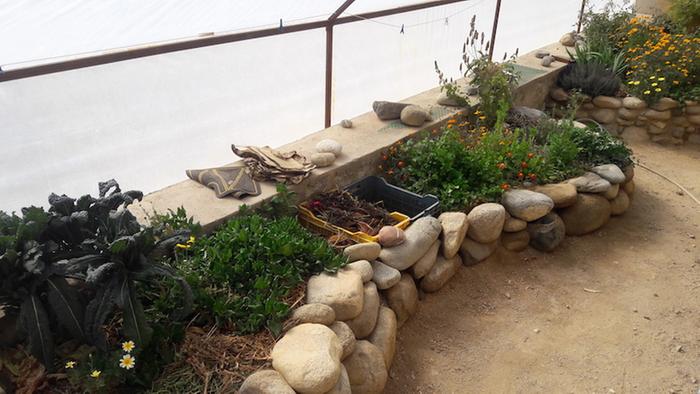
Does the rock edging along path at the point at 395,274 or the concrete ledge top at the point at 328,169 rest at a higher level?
the concrete ledge top at the point at 328,169

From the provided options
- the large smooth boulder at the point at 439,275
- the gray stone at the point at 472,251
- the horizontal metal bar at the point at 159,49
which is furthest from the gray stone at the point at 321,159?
the gray stone at the point at 472,251

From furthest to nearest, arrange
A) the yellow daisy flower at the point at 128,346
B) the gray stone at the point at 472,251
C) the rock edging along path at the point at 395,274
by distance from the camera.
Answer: the gray stone at the point at 472,251
the rock edging along path at the point at 395,274
the yellow daisy flower at the point at 128,346

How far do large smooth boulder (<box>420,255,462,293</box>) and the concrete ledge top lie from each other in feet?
3.26

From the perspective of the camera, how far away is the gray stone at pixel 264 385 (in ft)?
8.23

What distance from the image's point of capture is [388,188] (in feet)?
14.8

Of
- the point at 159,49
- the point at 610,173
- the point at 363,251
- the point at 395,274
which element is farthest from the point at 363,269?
the point at 610,173

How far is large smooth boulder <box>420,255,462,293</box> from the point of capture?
4.10 m

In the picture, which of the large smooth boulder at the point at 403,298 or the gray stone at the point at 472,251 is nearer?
the large smooth boulder at the point at 403,298

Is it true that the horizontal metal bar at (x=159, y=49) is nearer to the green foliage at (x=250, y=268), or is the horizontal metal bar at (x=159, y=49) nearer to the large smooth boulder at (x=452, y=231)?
the green foliage at (x=250, y=268)

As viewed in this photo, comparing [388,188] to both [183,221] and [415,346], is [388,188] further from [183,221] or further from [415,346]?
[183,221]

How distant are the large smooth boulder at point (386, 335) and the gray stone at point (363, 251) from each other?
0.35 metres

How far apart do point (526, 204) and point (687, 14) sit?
584 centimetres

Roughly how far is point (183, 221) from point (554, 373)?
249cm

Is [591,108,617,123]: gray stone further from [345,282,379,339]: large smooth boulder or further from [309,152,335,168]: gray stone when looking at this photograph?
[345,282,379,339]: large smooth boulder
